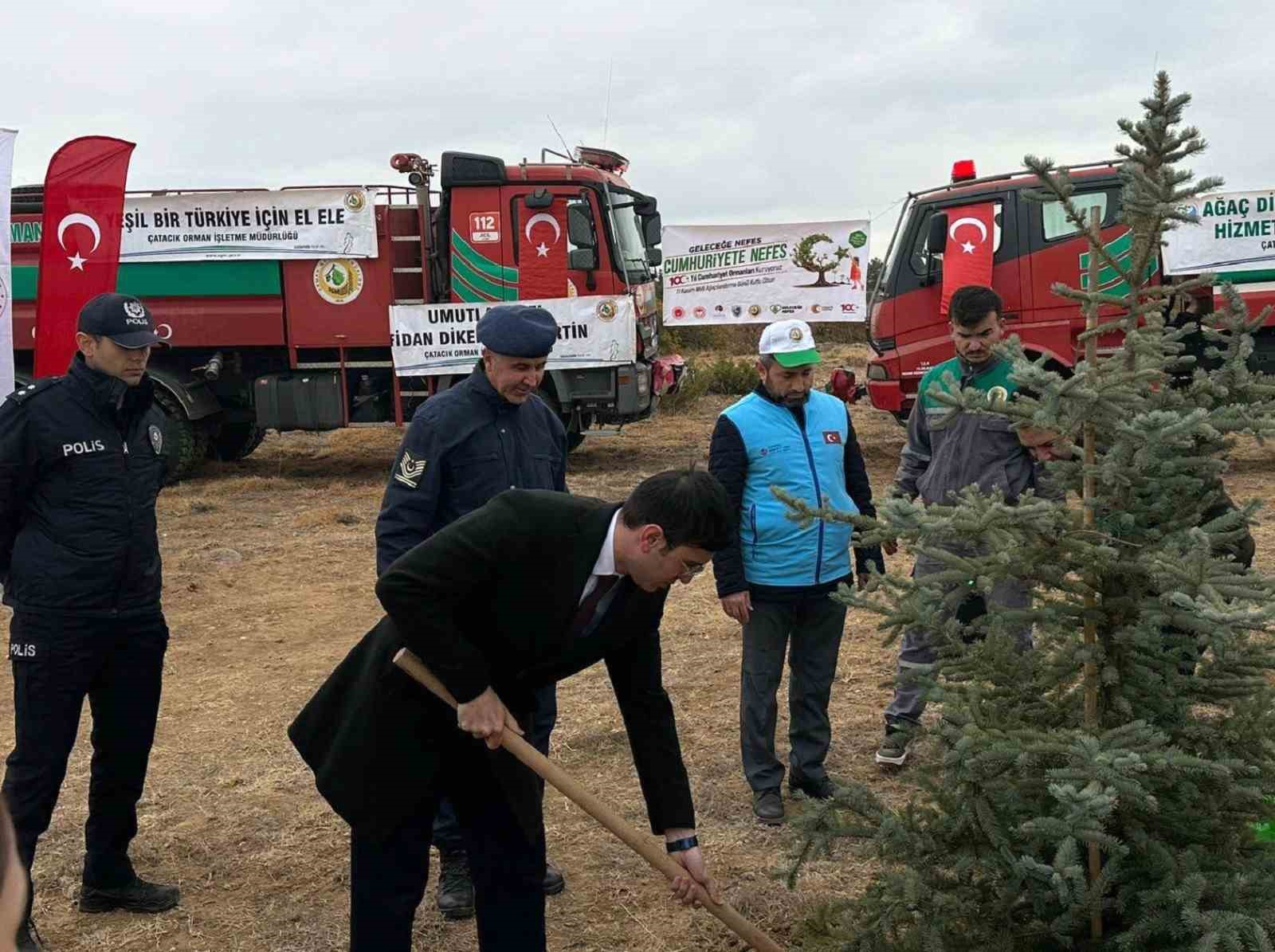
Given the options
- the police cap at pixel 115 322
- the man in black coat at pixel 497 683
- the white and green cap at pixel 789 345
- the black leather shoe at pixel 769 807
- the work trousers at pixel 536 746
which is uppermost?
the police cap at pixel 115 322

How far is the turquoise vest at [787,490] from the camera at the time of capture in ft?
14.8

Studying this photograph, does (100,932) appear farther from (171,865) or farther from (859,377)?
(859,377)

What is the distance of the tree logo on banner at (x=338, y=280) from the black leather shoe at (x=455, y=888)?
893cm

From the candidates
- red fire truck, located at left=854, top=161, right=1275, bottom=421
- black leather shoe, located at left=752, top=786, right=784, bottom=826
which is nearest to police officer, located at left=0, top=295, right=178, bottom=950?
black leather shoe, located at left=752, top=786, right=784, bottom=826

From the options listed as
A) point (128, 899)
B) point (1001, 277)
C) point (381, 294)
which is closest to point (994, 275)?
point (1001, 277)

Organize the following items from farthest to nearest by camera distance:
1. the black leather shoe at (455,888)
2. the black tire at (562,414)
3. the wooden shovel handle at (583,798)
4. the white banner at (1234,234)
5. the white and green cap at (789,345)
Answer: the black tire at (562,414) → the white banner at (1234,234) → the white and green cap at (789,345) → the black leather shoe at (455,888) → the wooden shovel handle at (583,798)

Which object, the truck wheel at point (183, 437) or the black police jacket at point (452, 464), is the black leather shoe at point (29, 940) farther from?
the truck wheel at point (183, 437)

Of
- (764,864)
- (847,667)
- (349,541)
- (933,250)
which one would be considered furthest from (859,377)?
(764,864)

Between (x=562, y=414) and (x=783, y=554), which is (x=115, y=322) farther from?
(x=562, y=414)

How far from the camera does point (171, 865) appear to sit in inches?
175

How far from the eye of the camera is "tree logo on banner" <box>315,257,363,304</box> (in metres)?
Result: 12.3

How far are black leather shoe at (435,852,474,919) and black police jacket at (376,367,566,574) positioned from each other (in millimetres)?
988

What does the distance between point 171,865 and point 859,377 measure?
1889cm

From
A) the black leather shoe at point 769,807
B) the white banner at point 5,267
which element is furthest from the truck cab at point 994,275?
the white banner at point 5,267
